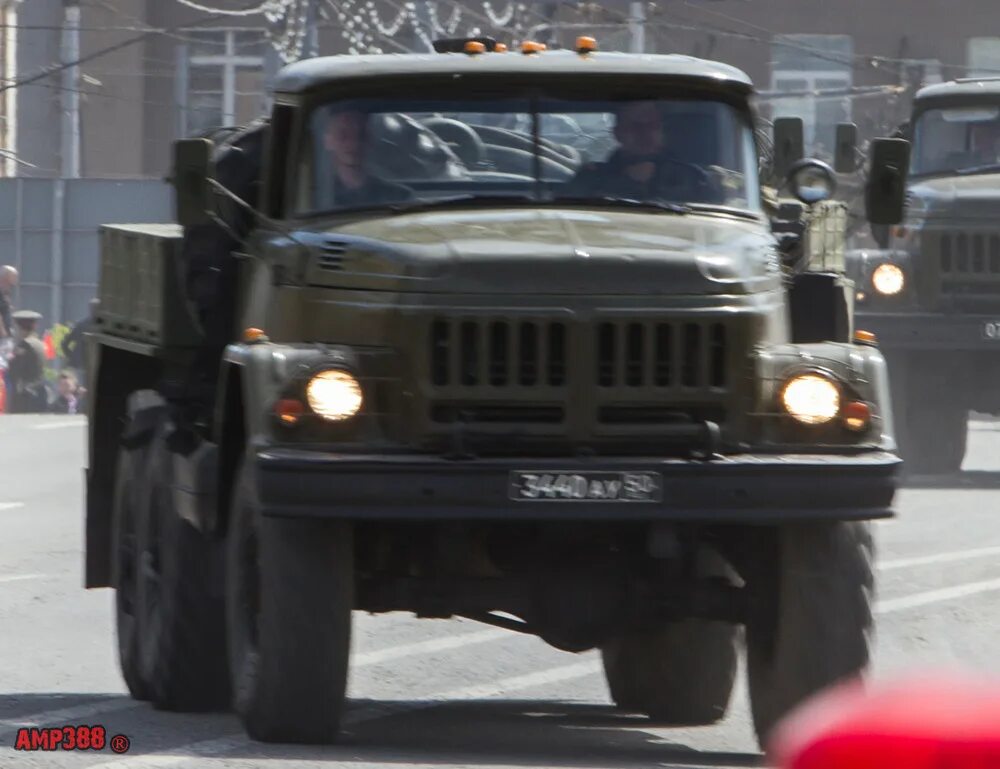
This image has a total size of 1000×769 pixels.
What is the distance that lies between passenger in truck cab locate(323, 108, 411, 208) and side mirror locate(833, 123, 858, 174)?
7.39 feet

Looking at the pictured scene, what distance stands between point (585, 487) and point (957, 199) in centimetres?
1283

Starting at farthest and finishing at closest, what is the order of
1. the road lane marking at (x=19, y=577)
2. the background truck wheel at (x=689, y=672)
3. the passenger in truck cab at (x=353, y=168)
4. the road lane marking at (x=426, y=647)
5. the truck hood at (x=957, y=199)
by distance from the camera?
the truck hood at (x=957, y=199) < the road lane marking at (x=19, y=577) < the road lane marking at (x=426, y=647) < the background truck wheel at (x=689, y=672) < the passenger in truck cab at (x=353, y=168)

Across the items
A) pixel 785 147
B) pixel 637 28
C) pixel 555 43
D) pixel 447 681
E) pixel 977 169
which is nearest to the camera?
pixel 785 147

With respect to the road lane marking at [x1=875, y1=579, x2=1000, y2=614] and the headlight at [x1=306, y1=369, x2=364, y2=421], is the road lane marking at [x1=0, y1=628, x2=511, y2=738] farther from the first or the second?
the road lane marking at [x1=875, y1=579, x2=1000, y2=614]

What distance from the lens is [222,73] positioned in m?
49.5

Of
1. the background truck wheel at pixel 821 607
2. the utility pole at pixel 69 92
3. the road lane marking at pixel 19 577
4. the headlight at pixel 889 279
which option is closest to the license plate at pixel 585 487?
the background truck wheel at pixel 821 607

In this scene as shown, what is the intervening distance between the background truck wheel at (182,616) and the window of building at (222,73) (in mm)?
40824

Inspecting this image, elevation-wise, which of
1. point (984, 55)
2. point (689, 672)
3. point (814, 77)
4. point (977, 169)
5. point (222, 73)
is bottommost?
point (689, 672)

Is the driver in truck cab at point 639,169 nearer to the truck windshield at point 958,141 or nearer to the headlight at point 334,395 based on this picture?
the headlight at point 334,395

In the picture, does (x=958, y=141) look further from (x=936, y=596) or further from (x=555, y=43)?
(x=555, y=43)

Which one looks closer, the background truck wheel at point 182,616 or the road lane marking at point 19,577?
the background truck wheel at point 182,616

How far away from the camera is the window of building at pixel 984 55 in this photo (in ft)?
161

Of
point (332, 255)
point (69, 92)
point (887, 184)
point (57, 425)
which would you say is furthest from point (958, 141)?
point (69, 92)

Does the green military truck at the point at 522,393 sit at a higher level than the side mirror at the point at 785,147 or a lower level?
lower
